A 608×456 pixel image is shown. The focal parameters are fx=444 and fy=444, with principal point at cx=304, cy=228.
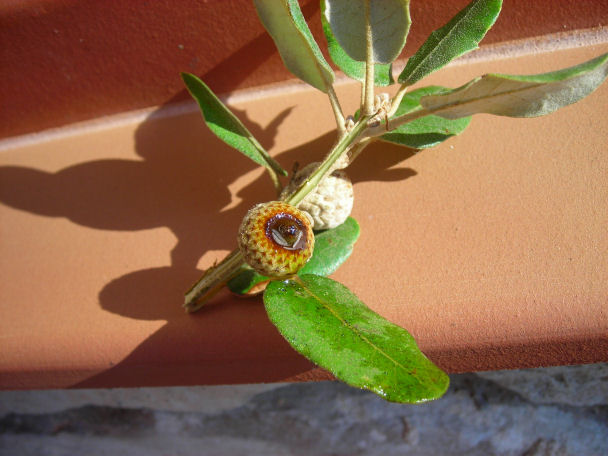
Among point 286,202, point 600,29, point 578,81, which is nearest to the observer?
point 578,81

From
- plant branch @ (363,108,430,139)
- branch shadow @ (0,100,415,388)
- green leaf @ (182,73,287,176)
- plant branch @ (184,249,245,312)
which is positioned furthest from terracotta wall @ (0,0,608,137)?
plant branch @ (184,249,245,312)

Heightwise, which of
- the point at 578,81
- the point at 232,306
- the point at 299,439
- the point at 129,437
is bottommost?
the point at 299,439

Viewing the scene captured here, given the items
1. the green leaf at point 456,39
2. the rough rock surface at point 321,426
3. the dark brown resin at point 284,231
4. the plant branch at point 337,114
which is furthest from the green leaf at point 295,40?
the rough rock surface at point 321,426

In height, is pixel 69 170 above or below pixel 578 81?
above

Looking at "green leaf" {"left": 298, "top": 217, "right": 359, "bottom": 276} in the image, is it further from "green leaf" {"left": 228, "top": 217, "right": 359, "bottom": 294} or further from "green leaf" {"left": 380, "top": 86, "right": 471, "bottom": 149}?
"green leaf" {"left": 380, "top": 86, "right": 471, "bottom": 149}

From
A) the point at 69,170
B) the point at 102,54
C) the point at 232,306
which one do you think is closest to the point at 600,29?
the point at 232,306

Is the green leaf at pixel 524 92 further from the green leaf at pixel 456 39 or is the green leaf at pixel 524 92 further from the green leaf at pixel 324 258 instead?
the green leaf at pixel 324 258

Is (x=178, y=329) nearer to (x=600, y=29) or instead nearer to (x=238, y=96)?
(x=238, y=96)
